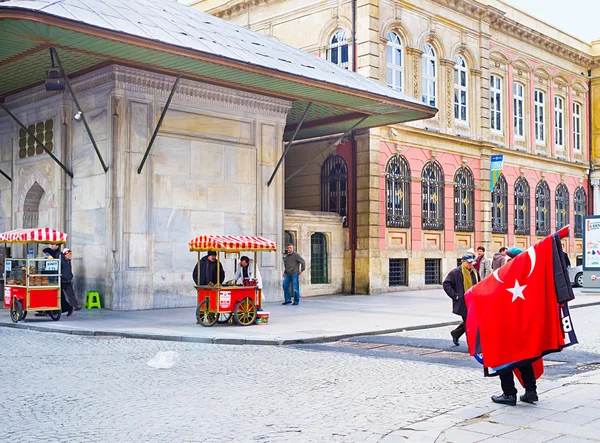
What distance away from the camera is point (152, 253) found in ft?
67.3

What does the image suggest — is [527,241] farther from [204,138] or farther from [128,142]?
[128,142]

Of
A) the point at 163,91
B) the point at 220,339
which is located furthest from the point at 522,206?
the point at 220,339

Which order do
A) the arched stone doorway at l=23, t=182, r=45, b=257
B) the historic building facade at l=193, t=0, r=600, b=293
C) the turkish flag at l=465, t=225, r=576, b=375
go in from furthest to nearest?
the historic building facade at l=193, t=0, r=600, b=293
the arched stone doorway at l=23, t=182, r=45, b=257
the turkish flag at l=465, t=225, r=576, b=375

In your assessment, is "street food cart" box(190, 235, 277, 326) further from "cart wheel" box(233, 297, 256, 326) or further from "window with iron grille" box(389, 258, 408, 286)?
"window with iron grille" box(389, 258, 408, 286)

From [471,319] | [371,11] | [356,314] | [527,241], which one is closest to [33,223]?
[356,314]

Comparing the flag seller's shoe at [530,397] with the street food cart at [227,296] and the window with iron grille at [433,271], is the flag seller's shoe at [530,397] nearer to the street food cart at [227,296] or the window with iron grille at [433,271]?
the street food cart at [227,296]

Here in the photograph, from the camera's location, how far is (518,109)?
36156 millimetres

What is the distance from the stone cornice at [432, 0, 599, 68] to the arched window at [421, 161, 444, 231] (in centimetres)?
663

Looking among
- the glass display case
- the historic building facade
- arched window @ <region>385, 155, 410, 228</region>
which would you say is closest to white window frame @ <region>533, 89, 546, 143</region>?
the historic building facade

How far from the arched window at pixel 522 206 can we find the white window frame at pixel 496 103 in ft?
9.71

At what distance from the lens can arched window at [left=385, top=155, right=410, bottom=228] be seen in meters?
27.9

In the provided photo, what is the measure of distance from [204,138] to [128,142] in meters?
2.46

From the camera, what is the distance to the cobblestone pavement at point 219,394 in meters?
6.91

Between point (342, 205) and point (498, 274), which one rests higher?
point (342, 205)
